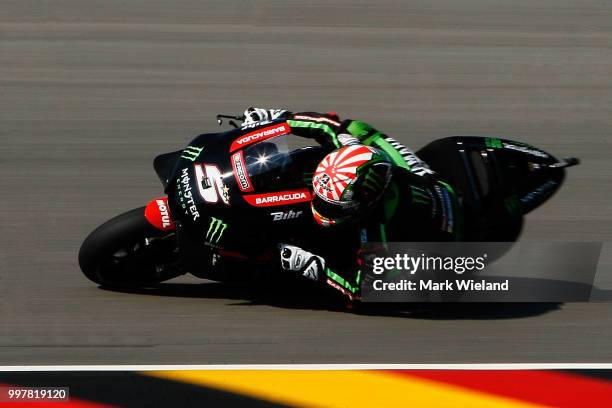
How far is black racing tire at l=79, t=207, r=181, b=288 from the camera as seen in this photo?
6.62 m

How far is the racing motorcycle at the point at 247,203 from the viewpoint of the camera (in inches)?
250

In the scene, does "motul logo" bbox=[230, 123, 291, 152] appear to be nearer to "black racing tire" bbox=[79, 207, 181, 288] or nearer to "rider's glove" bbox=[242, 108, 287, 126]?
"rider's glove" bbox=[242, 108, 287, 126]

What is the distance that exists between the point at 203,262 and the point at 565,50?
5.04m

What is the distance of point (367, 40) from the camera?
1020cm

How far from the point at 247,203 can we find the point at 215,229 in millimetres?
232

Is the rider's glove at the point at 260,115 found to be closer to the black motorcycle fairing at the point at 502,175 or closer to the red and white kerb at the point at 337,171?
the red and white kerb at the point at 337,171

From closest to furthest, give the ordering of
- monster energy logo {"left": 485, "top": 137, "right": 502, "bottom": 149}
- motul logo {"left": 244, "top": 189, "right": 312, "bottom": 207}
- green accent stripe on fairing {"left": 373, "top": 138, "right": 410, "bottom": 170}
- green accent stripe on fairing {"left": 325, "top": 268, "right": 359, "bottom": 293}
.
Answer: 1. motul logo {"left": 244, "top": 189, "right": 312, "bottom": 207}
2. green accent stripe on fairing {"left": 325, "top": 268, "right": 359, "bottom": 293}
3. green accent stripe on fairing {"left": 373, "top": 138, "right": 410, "bottom": 170}
4. monster energy logo {"left": 485, "top": 137, "right": 502, "bottom": 149}

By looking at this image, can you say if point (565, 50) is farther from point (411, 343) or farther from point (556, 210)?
point (411, 343)

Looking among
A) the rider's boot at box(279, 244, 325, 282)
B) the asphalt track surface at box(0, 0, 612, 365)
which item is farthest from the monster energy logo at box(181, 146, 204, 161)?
the asphalt track surface at box(0, 0, 612, 365)

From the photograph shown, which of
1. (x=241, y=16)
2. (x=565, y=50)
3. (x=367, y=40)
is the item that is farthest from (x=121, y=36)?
(x=565, y=50)

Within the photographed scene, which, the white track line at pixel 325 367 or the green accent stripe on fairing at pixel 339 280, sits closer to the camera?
the white track line at pixel 325 367

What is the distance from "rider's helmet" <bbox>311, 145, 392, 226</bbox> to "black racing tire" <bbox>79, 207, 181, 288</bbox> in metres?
1.04

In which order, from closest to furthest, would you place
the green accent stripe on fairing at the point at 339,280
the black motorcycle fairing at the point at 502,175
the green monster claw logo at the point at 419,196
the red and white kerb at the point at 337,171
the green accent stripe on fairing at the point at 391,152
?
the red and white kerb at the point at 337,171 → the green accent stripe on fairing at the point at 339,280 → the green monster claw logo at the point at 419,196 → the green accent stripe on fairing at the point at 391,152 → the black motorcycle fairing at the point at 502,175

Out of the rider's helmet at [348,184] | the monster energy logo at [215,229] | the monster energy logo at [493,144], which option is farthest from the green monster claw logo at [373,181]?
the monster energy logo at [493,144]
